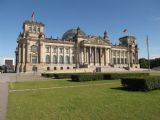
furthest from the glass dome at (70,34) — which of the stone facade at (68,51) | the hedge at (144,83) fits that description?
the hedge at (144,83)

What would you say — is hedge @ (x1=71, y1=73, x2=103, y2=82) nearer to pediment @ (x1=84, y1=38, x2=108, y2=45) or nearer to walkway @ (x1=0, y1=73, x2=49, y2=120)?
walkway @ (x1=0, y1=73, x2=49, y2=120)

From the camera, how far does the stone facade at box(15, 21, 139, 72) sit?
82875 millimetres

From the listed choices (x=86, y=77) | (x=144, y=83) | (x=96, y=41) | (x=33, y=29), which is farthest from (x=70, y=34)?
(x=144, y=83)

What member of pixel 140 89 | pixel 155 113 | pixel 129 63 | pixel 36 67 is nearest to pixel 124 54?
pixel 129 63

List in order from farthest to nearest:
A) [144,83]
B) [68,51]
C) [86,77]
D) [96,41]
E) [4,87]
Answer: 1. [96,41]
2. [68,51]
3. [86,77]
4. [4,87]
5. [144,83]

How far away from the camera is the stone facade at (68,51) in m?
82.9

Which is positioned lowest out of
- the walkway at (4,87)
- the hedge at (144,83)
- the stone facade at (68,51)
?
the walkway at (4,87)

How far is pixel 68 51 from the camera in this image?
316ft

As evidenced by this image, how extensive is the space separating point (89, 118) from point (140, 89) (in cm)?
1072

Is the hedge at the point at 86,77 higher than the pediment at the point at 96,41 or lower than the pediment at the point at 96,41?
lower

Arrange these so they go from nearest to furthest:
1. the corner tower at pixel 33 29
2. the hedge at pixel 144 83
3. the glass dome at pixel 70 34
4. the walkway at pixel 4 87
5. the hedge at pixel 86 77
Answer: the walkway at pixel 4 87 < the hedge at pixel 144 83 < the hedge at pixel 86 77 < the corner tower at pixel 33 29 < the glass dome at pixel 70 34

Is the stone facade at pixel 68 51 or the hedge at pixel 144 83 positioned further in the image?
the stone facade at pixel 68 51

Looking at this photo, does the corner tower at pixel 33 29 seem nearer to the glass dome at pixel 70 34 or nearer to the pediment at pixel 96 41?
the glass dome at pixel 70 34

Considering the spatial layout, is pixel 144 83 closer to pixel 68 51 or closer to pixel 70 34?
pixel 68 51
